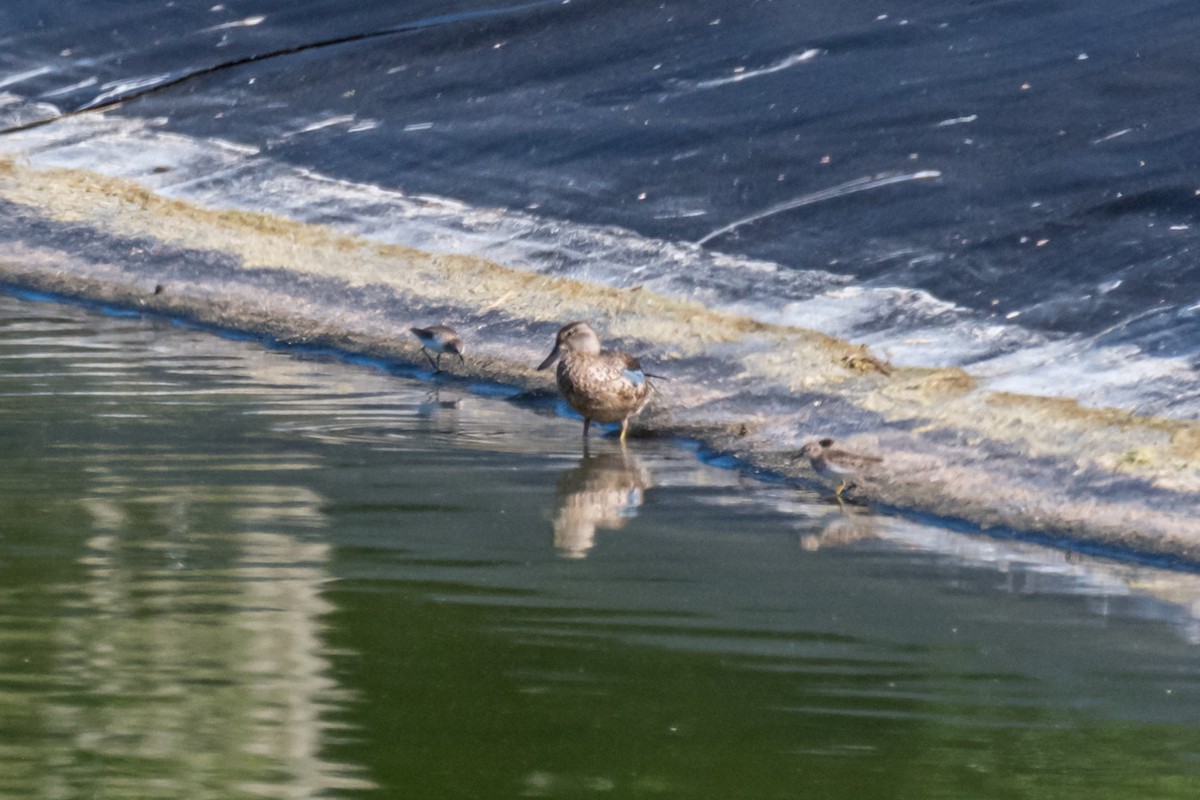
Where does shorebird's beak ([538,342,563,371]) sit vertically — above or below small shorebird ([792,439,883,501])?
above

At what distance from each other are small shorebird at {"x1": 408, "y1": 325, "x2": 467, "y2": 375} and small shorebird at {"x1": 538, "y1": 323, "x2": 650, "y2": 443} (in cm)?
110

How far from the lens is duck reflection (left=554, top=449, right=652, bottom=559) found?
27.7 feet

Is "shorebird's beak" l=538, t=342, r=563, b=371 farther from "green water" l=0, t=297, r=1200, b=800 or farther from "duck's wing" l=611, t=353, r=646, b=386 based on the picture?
"green water" l=0, t=297, r=1200, b=800

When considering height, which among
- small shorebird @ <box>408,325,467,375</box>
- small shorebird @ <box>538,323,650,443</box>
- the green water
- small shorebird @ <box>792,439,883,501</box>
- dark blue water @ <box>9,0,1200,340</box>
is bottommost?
the green water

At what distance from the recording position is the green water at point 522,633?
227 inches

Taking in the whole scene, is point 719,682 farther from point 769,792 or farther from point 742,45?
point 742,45

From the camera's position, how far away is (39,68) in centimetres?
2009

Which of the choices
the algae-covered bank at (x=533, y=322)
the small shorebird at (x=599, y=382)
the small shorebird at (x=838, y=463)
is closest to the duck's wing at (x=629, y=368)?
the small shorebird at (x=599, y=382)

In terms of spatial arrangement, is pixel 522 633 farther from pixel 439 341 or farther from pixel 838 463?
pixel 439 341

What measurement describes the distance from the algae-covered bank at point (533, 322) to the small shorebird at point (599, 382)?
277 mm

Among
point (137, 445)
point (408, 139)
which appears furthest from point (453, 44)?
point (137, 445)

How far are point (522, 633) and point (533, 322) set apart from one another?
19.9 ft

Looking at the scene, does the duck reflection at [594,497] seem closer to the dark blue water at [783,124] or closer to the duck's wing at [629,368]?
the duck's wing at [629,368]

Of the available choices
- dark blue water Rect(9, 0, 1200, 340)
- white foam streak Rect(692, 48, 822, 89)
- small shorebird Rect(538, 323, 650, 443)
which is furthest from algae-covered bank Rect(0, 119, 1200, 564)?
white foam streak Rect(692, 48, 822, 89)
